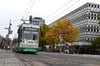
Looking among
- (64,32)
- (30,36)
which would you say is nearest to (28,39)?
(30,36)

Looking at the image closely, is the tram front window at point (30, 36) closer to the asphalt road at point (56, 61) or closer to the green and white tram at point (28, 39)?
the green and white tram at point (28, 39)

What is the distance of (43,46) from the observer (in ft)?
346

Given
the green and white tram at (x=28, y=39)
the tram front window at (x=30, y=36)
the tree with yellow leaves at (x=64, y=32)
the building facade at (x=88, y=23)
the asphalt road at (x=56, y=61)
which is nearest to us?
the asphalt road at (x=56, y=61)

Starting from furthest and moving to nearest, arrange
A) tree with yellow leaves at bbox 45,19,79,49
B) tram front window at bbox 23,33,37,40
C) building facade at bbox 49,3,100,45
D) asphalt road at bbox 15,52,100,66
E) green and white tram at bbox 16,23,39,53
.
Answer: building facade at bbox 49,3,100,45 → tree with yellow leaves at bbox 45,19,79,49 → tram front window at bbox 23,33,37,40 → green and white tram at bbox 16,23,39,53 → asphalt road at bbox 15,52,100,66

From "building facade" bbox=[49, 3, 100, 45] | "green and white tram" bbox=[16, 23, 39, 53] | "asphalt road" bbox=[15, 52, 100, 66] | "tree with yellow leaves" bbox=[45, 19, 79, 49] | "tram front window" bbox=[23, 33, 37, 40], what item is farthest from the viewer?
"building facade" bbox=[49, 3, 100, 45]

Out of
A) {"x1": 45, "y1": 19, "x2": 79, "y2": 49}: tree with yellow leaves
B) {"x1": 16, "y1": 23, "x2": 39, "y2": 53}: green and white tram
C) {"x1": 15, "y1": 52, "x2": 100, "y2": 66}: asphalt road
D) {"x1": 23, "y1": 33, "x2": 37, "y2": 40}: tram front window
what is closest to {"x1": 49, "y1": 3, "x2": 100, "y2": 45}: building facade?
{"x1": 45, "y1": 19, "x2": 79, "y2": 49}: tree with yellow leaves

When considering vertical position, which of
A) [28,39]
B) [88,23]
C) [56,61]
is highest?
[88,23]

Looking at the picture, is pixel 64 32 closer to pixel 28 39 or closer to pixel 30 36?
pixel 30 36

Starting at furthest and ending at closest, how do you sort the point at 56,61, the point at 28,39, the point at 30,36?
the point at 30,36, the point at 28,39, the point at 56,61

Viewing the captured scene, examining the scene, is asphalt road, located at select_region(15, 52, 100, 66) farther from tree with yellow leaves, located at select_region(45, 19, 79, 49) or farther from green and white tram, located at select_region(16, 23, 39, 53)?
tree with yellow leaves, located at select_region(45, 19, 79, 49)

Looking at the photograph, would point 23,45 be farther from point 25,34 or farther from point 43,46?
point 43,46

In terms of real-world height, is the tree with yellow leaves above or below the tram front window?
above

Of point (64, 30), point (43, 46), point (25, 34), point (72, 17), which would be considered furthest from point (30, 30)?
point (72, 17)

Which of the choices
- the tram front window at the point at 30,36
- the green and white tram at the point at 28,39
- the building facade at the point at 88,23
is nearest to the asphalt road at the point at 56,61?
the green and white tram at the point at 28,39
